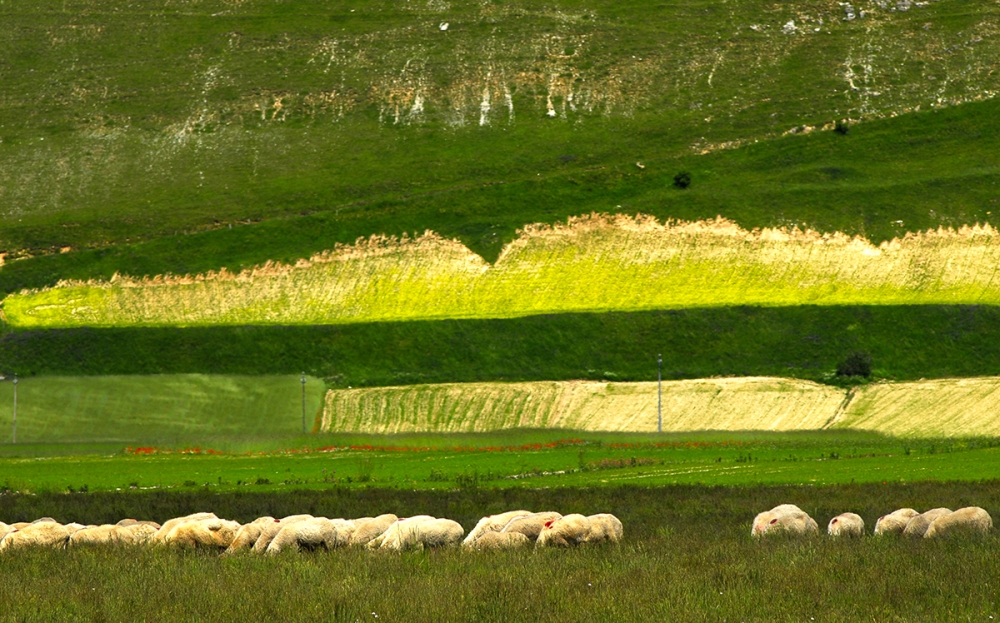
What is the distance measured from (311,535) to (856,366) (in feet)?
196

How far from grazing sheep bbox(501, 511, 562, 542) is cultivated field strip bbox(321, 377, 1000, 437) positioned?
147 feet

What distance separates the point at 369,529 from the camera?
27734 millimetres

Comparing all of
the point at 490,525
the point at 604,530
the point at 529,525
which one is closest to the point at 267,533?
the point at 490,525

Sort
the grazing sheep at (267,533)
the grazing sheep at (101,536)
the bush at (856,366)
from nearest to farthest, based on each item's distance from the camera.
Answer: the grazing sheep at (267,533), the grazing sheep at (101,536), the bush at (856,366)

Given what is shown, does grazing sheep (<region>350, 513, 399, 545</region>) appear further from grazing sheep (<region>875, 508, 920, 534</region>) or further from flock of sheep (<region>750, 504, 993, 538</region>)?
grazing sheep (<region>875, 508, 920, 534</region>)

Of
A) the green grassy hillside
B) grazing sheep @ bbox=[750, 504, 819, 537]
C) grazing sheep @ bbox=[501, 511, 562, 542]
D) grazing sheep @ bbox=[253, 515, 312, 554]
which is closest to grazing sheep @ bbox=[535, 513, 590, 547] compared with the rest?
grazing sheep @ bbox=[501, 511, 562, 542]

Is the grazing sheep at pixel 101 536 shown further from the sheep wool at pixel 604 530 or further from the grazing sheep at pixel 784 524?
the grazing sheep at pixel 784 524

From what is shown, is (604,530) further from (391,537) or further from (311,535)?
(311,535)

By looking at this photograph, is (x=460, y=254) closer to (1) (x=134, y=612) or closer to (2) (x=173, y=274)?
(2) (x=173, y=274)

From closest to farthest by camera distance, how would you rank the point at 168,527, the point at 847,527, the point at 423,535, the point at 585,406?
the point at 423,535 → the point at 847,527 → the point at 168,527 → the point at 585,406

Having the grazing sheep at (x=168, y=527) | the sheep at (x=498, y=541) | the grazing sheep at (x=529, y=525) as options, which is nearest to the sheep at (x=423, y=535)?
the sheep at (x=498, y=541)

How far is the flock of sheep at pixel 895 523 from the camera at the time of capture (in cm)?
2695

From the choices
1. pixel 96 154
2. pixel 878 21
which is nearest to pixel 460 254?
pixel 96 154

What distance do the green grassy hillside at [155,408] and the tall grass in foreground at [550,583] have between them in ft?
155
